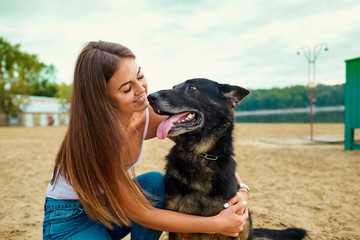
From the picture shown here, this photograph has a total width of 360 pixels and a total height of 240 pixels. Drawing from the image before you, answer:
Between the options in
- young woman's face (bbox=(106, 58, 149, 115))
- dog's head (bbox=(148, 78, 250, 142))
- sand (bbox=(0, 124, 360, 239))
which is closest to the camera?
young woman's face (bbox=(106, 58, 149, 115))

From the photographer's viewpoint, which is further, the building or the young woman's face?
the building

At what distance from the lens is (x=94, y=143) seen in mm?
1984

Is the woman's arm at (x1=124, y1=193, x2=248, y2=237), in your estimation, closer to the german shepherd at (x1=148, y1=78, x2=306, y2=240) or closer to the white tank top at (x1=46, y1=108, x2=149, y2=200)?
the german shepherd at (x1=148, y1=78, x2=306, y2=240)

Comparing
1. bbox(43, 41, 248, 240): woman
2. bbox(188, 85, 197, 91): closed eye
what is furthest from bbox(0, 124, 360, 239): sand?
bbox(43, 41, 248, 240): woman

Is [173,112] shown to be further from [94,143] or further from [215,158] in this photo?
[94,143]

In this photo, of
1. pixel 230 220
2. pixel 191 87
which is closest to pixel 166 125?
pixel 191 87

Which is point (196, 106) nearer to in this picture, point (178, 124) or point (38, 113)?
point (178, 124)

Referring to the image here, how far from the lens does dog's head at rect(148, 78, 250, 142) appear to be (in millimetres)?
2439

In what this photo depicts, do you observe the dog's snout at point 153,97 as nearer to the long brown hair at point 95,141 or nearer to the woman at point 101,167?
the woman at point 101,167

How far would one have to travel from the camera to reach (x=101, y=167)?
2.03m

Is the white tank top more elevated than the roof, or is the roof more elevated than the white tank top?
the roof

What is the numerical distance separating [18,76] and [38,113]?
6761mm

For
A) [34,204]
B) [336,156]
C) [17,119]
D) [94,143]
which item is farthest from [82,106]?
[17,119]

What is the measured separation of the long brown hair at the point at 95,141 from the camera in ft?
6.39
